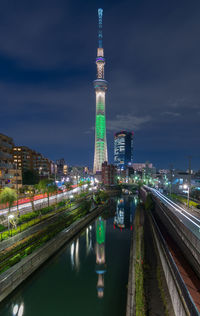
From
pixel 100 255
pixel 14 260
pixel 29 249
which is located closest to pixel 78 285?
pixel 29 249

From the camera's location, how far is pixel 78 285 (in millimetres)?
16125

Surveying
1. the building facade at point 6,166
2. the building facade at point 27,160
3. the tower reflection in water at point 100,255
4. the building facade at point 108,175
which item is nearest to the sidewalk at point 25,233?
the tower reflection in water at point 100,255

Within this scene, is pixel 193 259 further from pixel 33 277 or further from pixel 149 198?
pixel 149 198

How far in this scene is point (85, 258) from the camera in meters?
21.1

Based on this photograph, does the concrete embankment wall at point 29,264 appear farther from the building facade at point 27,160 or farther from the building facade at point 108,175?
the building facade at point 108,175

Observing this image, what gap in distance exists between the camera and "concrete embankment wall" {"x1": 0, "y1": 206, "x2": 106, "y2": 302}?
12695 mm

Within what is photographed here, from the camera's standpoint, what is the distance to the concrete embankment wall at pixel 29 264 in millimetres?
12695

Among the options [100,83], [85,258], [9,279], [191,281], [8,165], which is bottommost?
[85,258]

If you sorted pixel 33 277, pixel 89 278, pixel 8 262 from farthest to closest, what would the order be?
1. pixel 89 278
2. pixel 33 277
3. pixel 8 262

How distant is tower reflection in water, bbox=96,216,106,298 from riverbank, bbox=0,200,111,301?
434 centimetres

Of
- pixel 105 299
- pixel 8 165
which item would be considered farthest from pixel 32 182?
pixel 105 299

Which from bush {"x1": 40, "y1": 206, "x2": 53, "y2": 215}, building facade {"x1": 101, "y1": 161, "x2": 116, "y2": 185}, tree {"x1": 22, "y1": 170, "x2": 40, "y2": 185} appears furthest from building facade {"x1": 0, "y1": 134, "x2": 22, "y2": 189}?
building facade {"x1": 101, "y1": 161, "x2": 116, "y2": 185}

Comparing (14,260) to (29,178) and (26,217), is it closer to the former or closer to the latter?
(26,217)

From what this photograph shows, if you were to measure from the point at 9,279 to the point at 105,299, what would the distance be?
23.3ft
